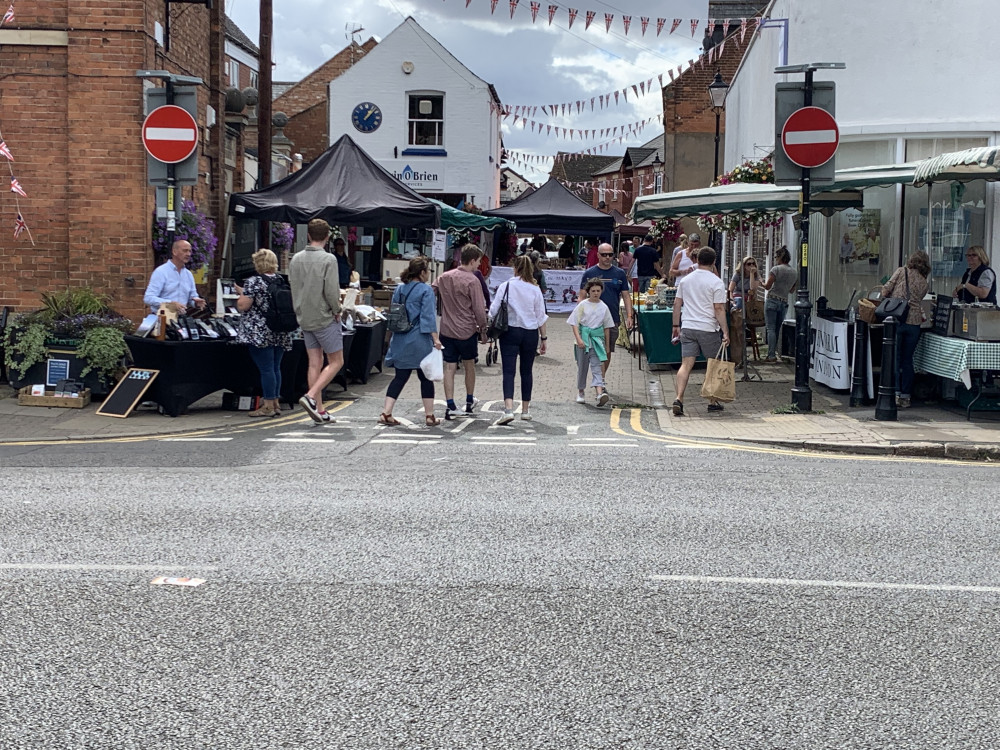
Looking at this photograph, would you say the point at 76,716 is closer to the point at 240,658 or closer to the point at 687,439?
the point at 240,658

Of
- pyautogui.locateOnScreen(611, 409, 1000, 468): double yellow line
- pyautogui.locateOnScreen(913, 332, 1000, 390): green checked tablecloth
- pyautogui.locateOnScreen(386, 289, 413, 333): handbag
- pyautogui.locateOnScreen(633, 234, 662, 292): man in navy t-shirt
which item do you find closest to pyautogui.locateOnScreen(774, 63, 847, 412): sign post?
pyautogui.locateOnScreen(913, 332, 1000, 390): green checked tablecloth

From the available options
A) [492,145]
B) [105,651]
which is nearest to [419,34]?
[492,145]

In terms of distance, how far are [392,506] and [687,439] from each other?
14.7 feet

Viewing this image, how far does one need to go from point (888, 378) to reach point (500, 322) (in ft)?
13.4

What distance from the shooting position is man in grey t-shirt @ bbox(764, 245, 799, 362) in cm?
1750

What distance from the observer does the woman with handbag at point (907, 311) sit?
12656 mm

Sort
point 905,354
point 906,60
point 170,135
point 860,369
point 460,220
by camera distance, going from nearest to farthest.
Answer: point 170,135, point 905,354, point 860,369, point 906,60, point 460,220

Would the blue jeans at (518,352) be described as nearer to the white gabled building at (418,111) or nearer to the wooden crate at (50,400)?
the wooden crate at (50,400)

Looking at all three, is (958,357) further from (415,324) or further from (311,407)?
(311,407)

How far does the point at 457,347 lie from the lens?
40.0 ft

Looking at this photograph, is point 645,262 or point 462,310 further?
point 645,262

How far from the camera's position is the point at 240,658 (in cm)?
461

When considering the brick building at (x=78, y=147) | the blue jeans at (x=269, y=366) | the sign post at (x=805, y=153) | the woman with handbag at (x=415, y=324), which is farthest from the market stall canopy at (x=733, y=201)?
the brick building at (x=78, y=147)

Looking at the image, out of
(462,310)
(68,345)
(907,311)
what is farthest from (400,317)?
(907,311)
